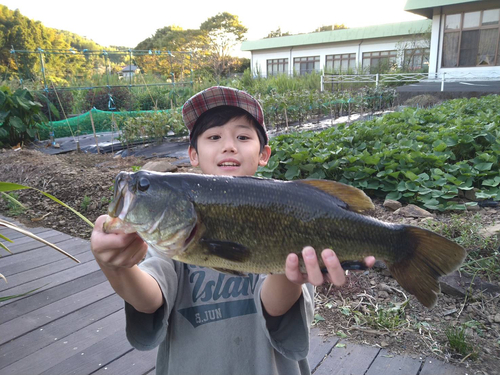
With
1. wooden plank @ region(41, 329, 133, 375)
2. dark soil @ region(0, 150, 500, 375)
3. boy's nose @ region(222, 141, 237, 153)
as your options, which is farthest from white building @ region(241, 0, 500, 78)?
boy's nose @ region(222, 141, 237, 153)

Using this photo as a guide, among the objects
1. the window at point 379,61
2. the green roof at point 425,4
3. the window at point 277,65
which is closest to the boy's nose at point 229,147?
the green roof at point 425,4

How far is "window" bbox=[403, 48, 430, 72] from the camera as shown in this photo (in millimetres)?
27042

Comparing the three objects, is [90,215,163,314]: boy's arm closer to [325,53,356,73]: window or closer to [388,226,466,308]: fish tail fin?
[388,226,466,308]: fish tail fin

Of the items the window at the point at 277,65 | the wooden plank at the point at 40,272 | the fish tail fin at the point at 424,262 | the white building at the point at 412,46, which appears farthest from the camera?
the window at the point at 277,65

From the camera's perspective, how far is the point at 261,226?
123cm

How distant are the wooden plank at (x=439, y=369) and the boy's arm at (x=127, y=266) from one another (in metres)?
1.83

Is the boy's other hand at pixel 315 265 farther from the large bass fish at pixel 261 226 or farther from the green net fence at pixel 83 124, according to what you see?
the green net fence at pixel 83 124

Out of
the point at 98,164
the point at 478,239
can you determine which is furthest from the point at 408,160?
the point at 98,164

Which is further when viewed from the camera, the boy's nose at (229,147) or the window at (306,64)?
the window at (306,64)

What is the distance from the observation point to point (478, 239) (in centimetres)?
353

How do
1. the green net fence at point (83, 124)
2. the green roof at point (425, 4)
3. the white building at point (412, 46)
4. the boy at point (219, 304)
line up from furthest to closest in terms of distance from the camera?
1. the white building at point (412, 46)
2. the green roof at point (425, 4)
3. the green net fence at point (83, 124)
4. the boy at point (219, 304)

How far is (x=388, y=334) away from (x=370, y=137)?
4127mm

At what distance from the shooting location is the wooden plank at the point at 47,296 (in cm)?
305

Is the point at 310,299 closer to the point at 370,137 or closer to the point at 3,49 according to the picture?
the point at 370,137
